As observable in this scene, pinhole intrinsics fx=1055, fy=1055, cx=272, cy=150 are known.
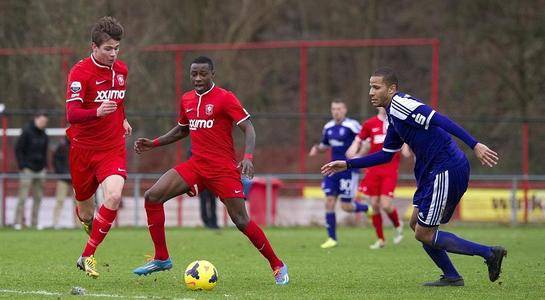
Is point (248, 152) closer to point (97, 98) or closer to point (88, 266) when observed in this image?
Answer: point (97, 98)

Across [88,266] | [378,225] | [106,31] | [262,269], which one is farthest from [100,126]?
[378,225]

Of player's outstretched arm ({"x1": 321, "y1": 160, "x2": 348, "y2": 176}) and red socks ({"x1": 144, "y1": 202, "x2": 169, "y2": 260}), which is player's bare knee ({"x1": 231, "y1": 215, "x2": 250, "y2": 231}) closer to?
red socks ({"x1": 144, "y1": 202, "x2": 169, "y2": 260})

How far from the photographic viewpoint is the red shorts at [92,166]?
31.8 feet

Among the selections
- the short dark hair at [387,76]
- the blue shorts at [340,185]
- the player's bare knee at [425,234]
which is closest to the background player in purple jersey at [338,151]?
the blue shorts at [340,185]

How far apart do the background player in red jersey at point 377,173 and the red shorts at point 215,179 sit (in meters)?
5.78

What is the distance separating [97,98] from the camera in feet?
32.0

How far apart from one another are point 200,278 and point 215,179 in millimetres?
1125

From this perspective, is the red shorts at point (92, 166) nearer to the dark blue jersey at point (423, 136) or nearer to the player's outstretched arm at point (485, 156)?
the dark blue jersey at point (423, 136)

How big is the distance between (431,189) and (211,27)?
22.5m

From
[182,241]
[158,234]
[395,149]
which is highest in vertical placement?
[395,149]

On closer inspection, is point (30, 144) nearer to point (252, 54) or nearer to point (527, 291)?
point (252, 54)

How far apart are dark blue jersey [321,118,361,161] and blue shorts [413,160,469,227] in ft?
22.7

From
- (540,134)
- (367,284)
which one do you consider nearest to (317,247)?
(367,284)

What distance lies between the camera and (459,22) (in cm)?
3189
